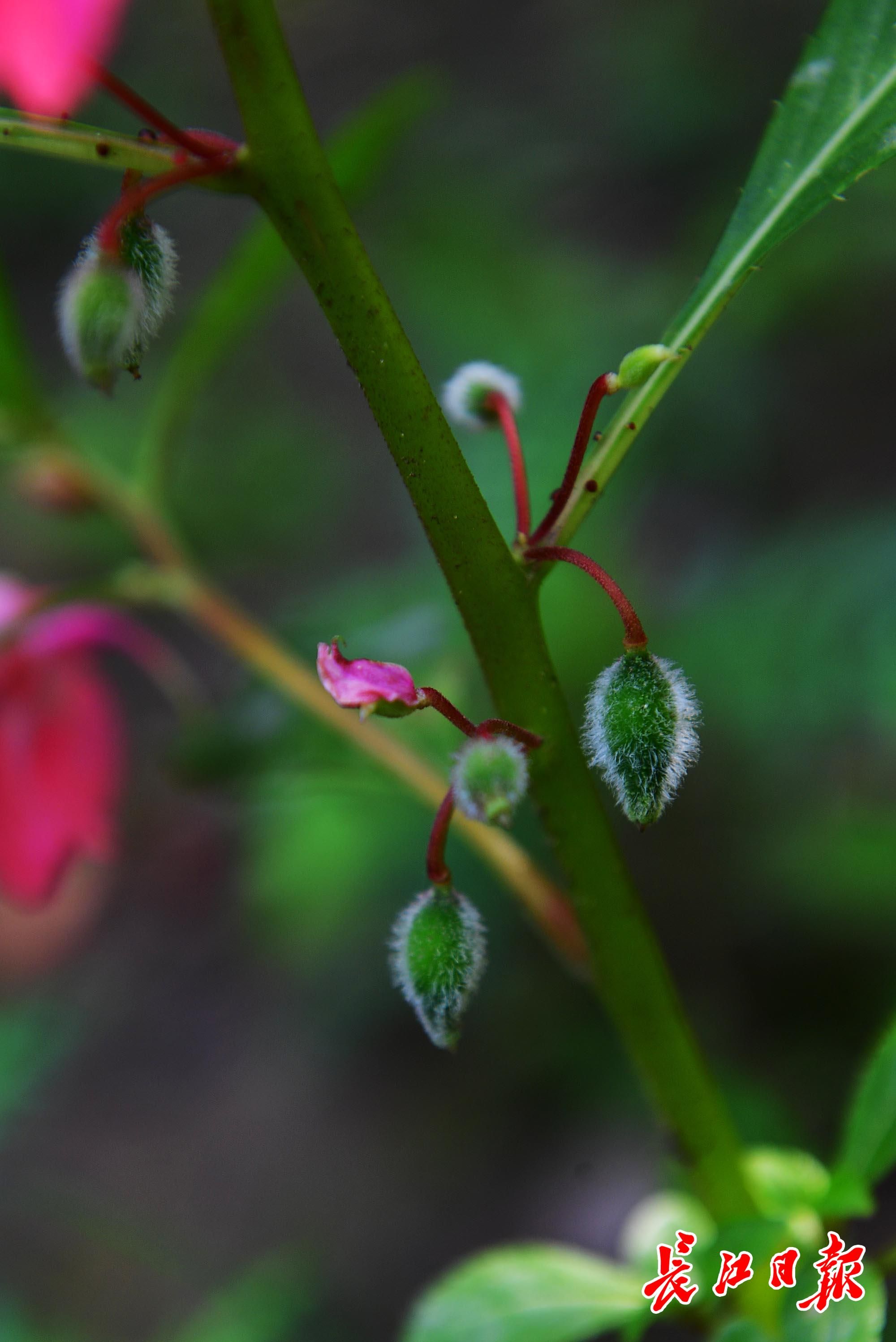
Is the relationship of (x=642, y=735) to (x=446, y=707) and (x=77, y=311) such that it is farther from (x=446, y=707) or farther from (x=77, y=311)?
(x=77, y=311)

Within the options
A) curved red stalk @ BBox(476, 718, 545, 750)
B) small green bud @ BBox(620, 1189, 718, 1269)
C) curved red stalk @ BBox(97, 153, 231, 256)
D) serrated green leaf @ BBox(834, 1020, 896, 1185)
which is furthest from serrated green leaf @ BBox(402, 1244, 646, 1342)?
curved red stalk @ BBox(97, 153, 231, 256)

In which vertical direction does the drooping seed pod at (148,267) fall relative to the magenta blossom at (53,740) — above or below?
above

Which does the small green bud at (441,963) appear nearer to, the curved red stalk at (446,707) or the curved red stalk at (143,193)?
the curved red stalk at (446,707)

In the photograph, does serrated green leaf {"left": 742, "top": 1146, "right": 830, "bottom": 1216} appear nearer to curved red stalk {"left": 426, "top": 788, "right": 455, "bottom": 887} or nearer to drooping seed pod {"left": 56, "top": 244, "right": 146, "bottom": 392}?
curved red stalk {"left": 426, "top": 788, "right": 455, "bottom": 887}

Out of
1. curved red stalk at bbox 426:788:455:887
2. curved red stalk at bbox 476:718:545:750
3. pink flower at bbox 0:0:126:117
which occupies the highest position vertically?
pink flower at bbox 0:0:126:117

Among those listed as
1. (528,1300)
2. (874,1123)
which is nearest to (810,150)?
→ (874,1123)

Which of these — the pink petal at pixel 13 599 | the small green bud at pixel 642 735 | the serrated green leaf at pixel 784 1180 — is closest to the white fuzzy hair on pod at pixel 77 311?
the small green bud at pixel 642 735
